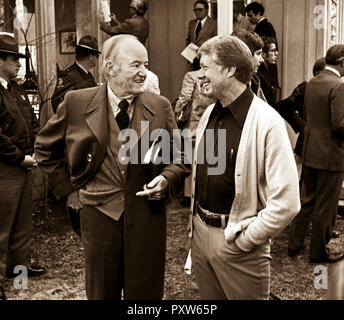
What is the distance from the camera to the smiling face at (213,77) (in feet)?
8.43

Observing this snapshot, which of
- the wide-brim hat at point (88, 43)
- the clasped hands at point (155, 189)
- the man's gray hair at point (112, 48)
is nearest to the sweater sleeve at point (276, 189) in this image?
the clasped hands at point (155, 189)

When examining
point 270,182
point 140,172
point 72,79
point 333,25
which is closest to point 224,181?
point 270,182

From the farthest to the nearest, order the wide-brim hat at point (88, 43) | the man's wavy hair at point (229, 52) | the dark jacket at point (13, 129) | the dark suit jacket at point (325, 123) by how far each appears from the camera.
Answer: the wide-brim hat at point (88, 43) → the dark suit jacket at point (325, 123) → the dark jacket at point (13, 129) → the man's wavy hair at point (229, 52)

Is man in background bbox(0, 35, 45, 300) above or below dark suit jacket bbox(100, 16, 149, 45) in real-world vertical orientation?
below

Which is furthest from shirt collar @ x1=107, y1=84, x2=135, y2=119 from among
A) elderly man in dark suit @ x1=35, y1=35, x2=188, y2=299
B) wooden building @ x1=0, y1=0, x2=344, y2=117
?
wooden building @ x1=0, y1=0, x2=344, y2=117

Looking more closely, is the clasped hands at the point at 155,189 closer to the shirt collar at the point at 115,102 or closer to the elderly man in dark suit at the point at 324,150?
the shirt collar at the point at 115,102

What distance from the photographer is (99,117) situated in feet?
9.07

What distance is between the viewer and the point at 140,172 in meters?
2.79

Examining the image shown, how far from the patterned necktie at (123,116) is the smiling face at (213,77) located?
0.47 m

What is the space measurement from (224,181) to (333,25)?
6.92 m

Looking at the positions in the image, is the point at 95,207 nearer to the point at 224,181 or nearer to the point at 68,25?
the point at 224,181

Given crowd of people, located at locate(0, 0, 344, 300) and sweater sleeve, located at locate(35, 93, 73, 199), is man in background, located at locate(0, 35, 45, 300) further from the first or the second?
crowd of people, located at locate(0, 0, 344, 300)

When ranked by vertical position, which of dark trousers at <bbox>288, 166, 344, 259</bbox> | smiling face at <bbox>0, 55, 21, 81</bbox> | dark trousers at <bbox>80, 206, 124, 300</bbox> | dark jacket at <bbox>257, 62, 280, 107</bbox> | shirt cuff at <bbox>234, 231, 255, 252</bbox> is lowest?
dark trousers at <bbox>288, 166, 344, 259</bbox>

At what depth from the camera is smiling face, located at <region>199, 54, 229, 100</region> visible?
2568mm
